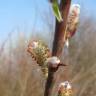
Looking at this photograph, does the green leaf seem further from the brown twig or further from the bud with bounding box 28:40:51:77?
the bud with bounding box 28:40:51:77

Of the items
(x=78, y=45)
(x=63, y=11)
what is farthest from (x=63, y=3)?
(x=78, y=45)

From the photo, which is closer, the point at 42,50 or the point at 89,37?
the point at 42,50

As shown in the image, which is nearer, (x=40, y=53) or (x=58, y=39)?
(x=58, y=39)

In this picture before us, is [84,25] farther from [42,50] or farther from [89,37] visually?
[42,50]

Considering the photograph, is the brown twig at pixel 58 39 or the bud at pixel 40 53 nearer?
the brown twig at pixel 58 39

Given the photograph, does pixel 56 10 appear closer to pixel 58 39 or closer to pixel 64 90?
pixel 58 39

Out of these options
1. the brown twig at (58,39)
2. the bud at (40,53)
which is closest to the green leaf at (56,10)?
the brown twig at (58,39)

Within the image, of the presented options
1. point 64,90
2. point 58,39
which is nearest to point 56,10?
point 58,39

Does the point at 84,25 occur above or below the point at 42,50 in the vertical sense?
below

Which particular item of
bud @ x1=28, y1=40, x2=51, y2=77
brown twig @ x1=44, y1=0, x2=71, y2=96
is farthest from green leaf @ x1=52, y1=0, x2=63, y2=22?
bud @ x1=28, y1=40, x2=51, y2=77

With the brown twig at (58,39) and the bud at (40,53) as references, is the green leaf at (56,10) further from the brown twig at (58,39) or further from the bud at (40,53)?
the bud at (40,53)

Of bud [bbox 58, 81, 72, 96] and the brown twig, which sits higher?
the brown twig
